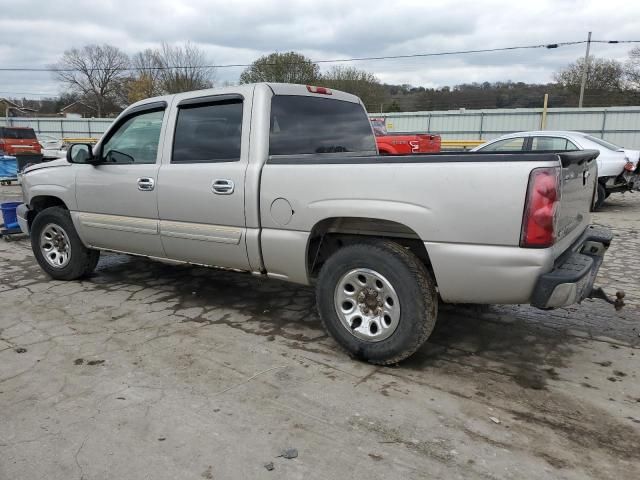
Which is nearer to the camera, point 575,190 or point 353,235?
point 575,190

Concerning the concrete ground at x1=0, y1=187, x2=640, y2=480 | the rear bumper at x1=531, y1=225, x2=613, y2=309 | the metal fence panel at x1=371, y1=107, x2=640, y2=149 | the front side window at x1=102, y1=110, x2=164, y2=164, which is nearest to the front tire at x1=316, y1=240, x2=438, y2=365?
the concrete ground at x1=0, y1=187, x2=640, y2=480

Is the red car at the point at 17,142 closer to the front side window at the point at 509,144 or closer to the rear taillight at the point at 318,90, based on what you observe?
the front side window at the point at 509,144

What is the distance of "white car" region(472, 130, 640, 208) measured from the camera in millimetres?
9727

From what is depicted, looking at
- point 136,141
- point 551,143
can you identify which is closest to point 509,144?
point 551,143

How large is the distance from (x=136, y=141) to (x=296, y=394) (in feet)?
9.70

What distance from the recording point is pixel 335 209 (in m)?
3.40

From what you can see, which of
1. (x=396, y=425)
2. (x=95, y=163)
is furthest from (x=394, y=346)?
(x=95, y=163)

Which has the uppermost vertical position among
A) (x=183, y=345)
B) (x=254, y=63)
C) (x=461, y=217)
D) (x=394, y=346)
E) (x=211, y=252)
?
(x=254, y=63)

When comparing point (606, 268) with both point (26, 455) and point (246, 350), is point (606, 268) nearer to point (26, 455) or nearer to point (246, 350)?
point (246, 350)

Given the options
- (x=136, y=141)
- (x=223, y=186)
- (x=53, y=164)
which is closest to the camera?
(x=223, y=186)

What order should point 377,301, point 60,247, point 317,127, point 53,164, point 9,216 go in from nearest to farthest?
1. point 377,301
2. point 317,127
3. point 53,164
4. point 60,247
5. point 9,216

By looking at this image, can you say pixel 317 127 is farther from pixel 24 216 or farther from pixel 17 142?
pixel 17 142

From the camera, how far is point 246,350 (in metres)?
3.77

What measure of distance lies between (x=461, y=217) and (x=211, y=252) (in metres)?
2.13
